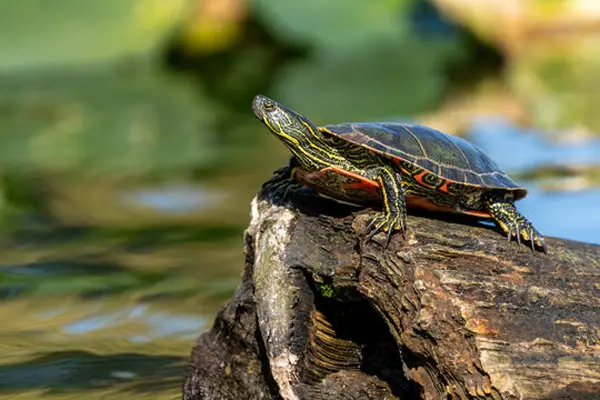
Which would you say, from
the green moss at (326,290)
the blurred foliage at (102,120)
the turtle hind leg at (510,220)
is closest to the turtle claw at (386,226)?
the green moss at (326,290)

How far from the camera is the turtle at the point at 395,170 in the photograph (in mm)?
2418

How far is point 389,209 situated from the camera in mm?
2301

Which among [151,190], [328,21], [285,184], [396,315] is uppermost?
[328,21]

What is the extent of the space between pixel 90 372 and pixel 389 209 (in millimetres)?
1184

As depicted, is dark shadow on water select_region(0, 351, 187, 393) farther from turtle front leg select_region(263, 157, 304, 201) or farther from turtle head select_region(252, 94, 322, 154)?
turtle head select_region(252, 94, 322, 154)

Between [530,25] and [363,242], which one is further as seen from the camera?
[530,25]

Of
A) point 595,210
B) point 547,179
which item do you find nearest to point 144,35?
point 547,179

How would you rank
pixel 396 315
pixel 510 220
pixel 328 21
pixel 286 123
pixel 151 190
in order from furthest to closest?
pixel 328 21
pixel 151 190
pixel 286 123
pixel 510 220
pixel 396 315

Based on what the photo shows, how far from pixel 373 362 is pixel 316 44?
21.0 feet

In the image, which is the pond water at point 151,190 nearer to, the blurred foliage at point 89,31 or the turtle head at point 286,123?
the blurred foliage at point 89,31

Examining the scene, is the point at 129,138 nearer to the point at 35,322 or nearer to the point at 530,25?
the point at 35,322

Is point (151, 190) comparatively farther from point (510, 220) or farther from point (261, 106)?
point (510, 220)

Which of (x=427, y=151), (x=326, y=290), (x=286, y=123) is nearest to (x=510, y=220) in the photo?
(x=427, y=151)

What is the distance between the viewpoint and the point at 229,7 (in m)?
9.54
